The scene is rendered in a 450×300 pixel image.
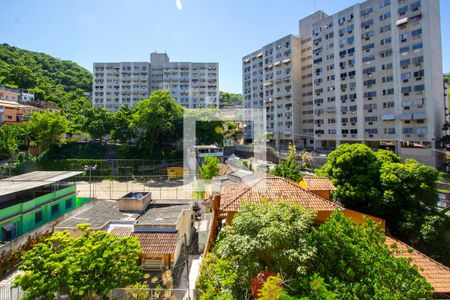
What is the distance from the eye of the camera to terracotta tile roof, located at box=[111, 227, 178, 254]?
9656 mm

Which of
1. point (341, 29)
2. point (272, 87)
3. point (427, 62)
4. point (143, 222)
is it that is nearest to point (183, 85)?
point (272, 87)

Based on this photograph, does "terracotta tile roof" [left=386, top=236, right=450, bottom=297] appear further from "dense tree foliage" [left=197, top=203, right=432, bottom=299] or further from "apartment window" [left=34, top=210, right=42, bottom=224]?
"apartment window" [left=34, top=210, right=42, bottom=224]

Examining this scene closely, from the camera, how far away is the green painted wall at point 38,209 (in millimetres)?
12302

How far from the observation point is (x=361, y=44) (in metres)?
34.4

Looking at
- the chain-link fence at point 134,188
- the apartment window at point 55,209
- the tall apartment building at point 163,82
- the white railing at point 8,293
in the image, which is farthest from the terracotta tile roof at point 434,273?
the tall apartment building at point 163,82

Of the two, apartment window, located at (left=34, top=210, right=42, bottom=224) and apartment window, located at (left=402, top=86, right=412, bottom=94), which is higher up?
apartment window, located at (left=402, top=86, right=412, bottom=94)

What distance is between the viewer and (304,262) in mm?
5824

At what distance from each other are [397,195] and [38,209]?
1908 centimetres

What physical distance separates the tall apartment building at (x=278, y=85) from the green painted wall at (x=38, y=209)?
3248 centimetres

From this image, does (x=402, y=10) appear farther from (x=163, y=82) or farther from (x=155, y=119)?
(x=163, y=82)

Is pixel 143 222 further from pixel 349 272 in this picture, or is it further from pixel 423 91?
pixel 423 91

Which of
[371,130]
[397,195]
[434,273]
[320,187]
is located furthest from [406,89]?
[434,273]

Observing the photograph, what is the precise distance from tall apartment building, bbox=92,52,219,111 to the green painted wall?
146 feet

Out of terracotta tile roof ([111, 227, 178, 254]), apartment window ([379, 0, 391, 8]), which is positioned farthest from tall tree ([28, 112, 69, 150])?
apartment window ([379, 0, 391, 8])
